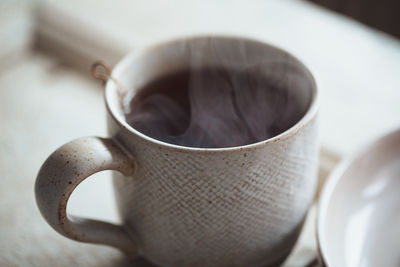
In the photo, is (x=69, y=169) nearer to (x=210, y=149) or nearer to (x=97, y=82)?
(x=210, y=149)

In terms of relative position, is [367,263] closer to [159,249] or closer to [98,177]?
[159,249]

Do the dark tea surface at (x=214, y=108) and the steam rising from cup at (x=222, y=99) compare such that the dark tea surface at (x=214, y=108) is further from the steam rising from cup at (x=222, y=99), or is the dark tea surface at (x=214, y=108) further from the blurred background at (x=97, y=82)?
the blurred background at (x=97, y=82)

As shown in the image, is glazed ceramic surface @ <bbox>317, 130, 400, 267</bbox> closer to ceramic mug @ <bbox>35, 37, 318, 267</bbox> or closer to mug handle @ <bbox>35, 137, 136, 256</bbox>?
ceramic mug @ <bbox>35, 37, 318, 267</bbox>

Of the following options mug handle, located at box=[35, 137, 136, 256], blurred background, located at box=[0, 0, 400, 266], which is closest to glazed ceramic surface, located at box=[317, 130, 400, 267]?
blurred background, located at box=[0, 0, 400, 266]

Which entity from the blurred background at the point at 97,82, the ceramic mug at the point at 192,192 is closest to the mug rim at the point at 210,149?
the ceramic mug at the point at 192,192

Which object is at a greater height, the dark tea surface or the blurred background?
the dark tea surface
